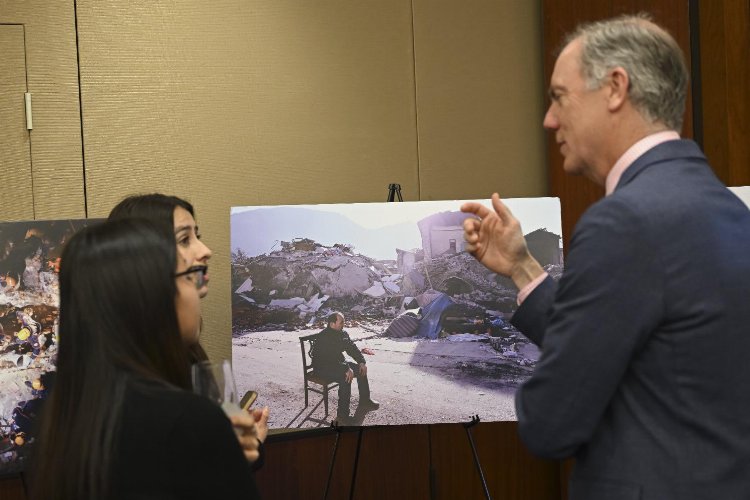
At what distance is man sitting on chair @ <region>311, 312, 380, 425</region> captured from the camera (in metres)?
3.29

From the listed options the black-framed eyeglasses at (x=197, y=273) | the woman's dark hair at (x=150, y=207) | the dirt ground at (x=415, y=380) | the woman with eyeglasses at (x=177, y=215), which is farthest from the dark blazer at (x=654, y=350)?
the dirt ground at (x=415, y=380)

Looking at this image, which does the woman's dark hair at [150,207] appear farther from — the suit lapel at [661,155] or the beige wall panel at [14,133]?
the suit lapel at [661,155]

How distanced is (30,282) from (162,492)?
1737 mm

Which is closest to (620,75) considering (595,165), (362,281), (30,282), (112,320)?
(595,165)

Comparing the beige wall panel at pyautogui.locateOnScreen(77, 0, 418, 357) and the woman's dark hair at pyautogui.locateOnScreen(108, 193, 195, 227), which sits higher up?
the beige wall panel at pyautogui.locateOnScreen(77, 0, 418, 357)

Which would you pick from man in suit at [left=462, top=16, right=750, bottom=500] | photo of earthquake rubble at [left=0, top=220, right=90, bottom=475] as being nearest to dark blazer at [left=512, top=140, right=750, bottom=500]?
man in suit at [left=462, top=16, right=750, bottom=500]

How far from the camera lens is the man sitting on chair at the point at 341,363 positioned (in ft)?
10.8

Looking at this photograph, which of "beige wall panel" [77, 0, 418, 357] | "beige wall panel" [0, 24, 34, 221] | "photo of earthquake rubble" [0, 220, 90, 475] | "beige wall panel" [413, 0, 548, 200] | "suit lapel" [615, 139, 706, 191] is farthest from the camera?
"beige wall panel" [413, 0, 548, 200]

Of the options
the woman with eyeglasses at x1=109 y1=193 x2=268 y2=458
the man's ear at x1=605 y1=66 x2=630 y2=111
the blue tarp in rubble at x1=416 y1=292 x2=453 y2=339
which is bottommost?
the blue tarp in rubble at x1=416 y1=292 x2=453 y2=339

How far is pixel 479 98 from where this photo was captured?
450 cm

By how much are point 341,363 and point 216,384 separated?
1.75 metres

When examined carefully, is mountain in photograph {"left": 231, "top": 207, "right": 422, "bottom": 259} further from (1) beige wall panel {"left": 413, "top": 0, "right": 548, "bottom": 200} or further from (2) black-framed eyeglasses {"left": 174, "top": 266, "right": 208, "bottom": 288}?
(2) black-framed eyeglasses {"left": 174, "top": 266, "right": 208, "bottom": 288}

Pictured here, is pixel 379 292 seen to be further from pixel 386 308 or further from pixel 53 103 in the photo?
pixel 53 103

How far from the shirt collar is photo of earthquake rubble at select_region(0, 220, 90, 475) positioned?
6.16ft
